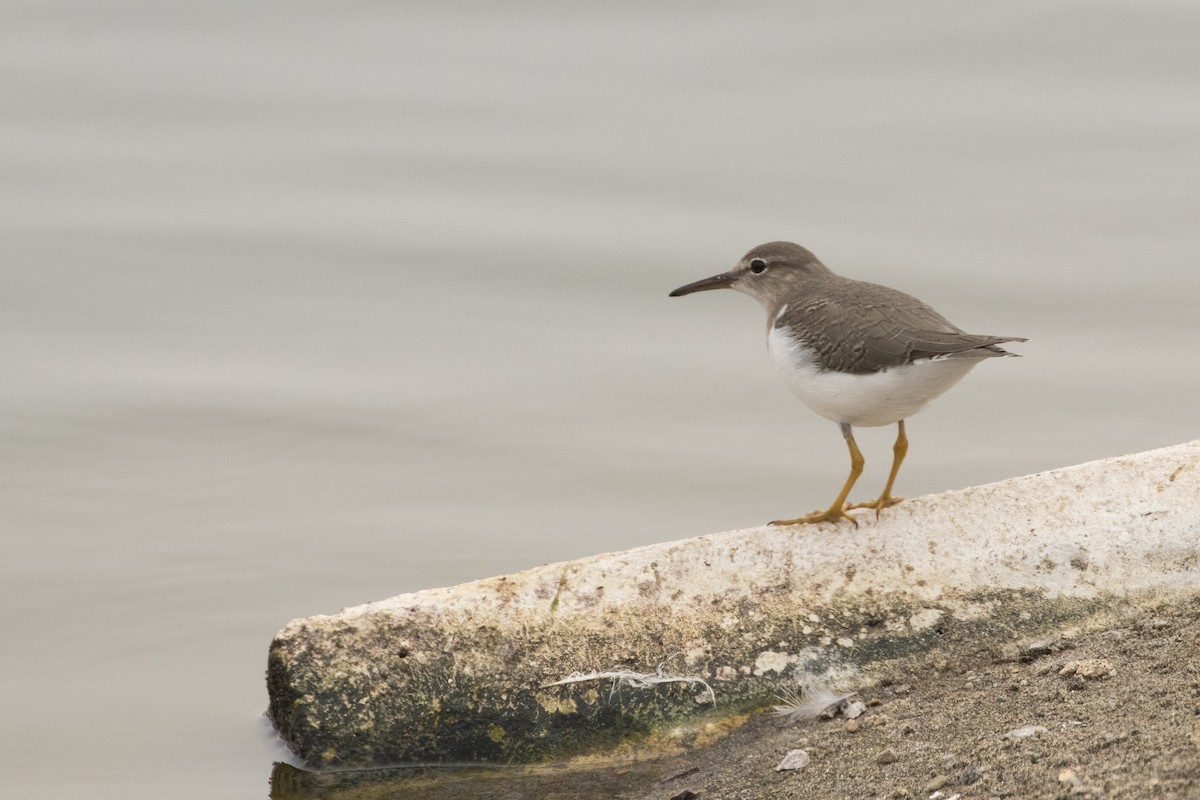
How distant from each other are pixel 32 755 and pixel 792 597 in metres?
3.12

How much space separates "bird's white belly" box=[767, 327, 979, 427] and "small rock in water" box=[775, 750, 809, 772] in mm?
1802

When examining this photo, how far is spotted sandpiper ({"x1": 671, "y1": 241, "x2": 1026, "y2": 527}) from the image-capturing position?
5.90 metres

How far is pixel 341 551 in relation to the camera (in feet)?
26.1

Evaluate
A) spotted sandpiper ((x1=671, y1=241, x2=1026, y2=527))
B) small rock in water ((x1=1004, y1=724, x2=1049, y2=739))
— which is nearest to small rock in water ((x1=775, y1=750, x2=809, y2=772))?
small rock in water ((x1=1004, y1=724, x2=1049, y2=739))

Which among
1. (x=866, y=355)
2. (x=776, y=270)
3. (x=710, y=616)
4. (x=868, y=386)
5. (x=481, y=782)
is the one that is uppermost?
(x=776, y=270)

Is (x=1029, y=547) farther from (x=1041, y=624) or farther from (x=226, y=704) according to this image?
(x=226, y=704)

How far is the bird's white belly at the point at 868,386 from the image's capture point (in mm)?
5926

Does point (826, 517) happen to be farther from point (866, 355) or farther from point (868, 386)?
point (866, 355)

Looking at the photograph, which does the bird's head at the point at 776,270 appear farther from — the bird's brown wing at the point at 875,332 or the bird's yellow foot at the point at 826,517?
the bird's yellow foot at the point at 826,517

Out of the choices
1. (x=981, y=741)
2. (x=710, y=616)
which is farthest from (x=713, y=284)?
(x=981, y=741)

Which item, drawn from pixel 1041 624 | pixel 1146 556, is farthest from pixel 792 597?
pixel 1146 556

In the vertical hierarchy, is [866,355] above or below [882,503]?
above

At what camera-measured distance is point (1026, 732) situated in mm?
4359

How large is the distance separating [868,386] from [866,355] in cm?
13
